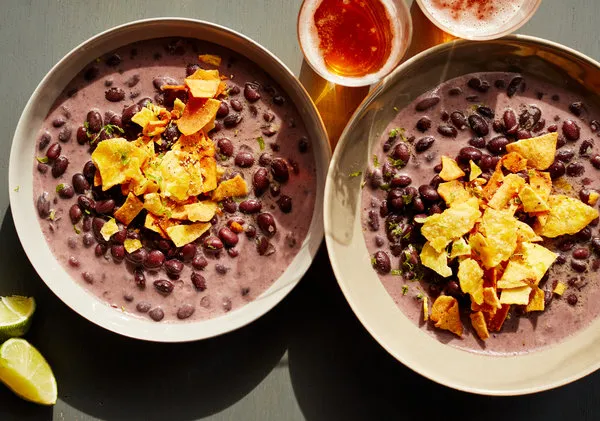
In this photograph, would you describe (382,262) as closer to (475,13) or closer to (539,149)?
(539,149)

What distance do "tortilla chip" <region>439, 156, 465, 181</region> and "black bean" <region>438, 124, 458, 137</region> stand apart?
3.5 inches

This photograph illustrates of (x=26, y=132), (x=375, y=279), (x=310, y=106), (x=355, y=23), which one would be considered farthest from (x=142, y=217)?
(x=355, y=23)

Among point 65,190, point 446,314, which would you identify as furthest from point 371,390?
point 65,190

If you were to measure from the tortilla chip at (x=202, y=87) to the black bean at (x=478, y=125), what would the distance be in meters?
0.87

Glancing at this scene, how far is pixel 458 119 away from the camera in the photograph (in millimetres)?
2137

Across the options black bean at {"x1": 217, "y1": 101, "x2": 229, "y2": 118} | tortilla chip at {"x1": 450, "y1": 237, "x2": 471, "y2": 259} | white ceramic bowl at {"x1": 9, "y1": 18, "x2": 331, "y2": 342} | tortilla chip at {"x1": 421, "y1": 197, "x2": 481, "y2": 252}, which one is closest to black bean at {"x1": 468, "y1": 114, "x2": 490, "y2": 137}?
tortilla chip at {"x1": 421, "y1": 197, "x2": 481, "y2": 252}

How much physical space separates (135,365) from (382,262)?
1.00 m

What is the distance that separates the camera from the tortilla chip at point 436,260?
2.07m

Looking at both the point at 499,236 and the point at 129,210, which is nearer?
the point at 499,236

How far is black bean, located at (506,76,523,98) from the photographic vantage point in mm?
2158

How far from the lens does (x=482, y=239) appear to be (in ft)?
6.70

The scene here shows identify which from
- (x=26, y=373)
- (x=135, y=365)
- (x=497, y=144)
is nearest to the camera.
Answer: (x=497, y=144)

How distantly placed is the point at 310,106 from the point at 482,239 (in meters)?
0.71

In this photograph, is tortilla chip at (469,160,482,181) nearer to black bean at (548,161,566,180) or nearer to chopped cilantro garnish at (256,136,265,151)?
black bean at (548,161,566,180)
